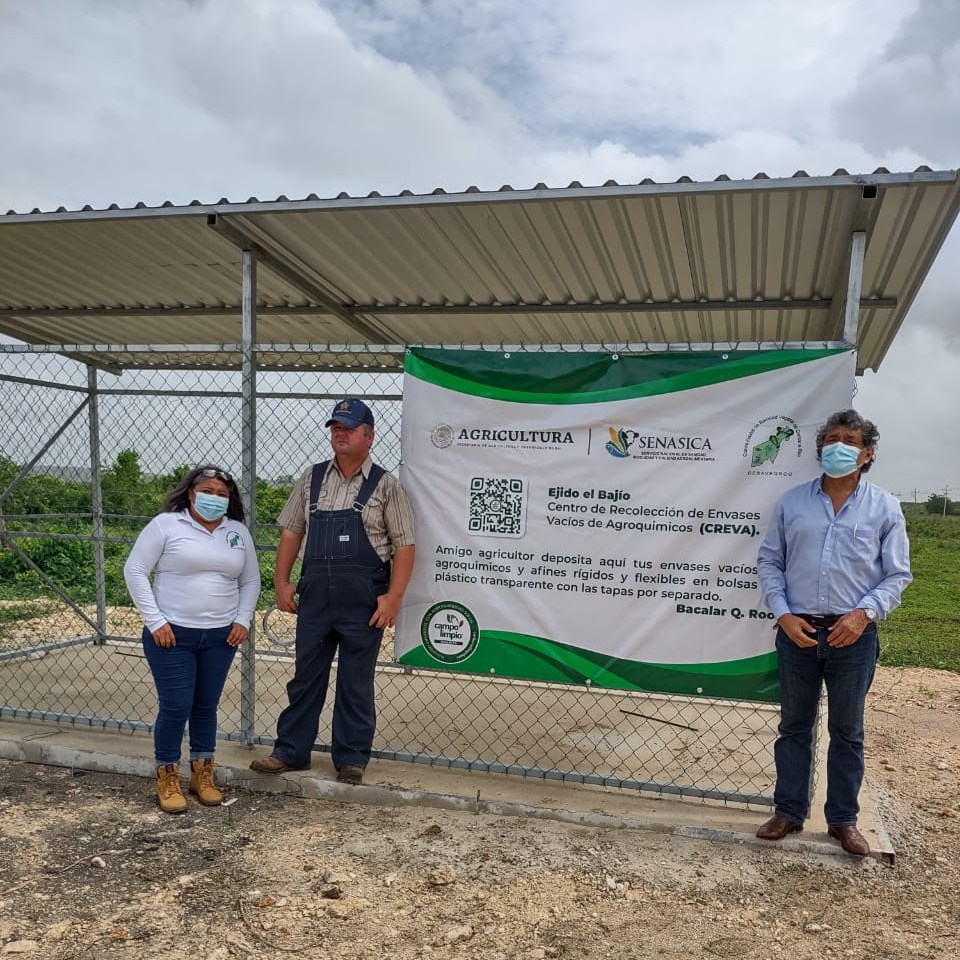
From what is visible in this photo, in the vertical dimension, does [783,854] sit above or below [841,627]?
below

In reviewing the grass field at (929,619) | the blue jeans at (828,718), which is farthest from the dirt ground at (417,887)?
the grass field at (929,619)

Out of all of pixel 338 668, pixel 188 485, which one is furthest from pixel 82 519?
pixel 338 668

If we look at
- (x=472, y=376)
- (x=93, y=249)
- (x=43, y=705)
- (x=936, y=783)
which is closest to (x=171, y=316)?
(x=93, y=249)

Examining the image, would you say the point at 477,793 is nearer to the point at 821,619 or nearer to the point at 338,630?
the point at 338,630

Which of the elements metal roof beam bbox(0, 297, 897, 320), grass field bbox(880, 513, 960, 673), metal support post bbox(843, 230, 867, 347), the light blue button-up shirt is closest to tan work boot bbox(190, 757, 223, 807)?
the light blue button-up shirt

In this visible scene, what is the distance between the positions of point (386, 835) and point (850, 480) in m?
2.70

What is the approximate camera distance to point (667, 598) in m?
4.42

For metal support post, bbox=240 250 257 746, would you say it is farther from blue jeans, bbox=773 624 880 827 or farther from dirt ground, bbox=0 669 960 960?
blue jeans, bbox=773 624 880 827

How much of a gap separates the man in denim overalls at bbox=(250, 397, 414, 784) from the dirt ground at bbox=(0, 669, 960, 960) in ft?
1.26

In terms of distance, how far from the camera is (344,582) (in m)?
4.54

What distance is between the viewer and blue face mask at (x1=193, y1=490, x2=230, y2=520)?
434 cm

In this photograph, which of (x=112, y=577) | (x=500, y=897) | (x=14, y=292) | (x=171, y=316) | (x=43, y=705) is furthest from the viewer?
(x=112, y=577)

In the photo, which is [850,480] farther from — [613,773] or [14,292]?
[14,292]

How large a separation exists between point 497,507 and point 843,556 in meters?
1.69
